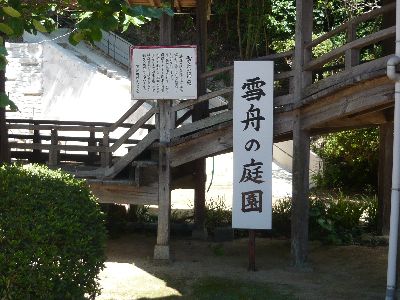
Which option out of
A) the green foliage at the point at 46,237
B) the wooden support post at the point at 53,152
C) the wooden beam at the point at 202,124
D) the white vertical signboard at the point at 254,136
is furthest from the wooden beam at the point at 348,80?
the wooden support post at the point at 53,152

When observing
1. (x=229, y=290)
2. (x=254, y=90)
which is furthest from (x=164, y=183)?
(x=229, y=290)

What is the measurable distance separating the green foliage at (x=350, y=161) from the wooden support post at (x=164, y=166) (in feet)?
24.1

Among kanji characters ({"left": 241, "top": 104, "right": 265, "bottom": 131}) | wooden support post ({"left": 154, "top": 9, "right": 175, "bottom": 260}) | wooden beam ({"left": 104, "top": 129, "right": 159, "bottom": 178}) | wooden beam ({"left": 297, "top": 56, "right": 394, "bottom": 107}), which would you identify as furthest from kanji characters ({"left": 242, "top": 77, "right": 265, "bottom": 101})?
wooden beam ({"left": 104, "top": 129, "right": 159, "bottom": 178})

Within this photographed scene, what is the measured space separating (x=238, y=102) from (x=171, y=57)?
1.26 m

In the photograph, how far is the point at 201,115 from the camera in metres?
11.9

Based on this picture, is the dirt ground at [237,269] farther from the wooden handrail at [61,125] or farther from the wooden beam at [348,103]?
the wooden beam at [348,103]

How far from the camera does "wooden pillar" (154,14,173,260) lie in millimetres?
10492

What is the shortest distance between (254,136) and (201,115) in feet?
7.24

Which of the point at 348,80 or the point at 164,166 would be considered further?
the point at 164,166

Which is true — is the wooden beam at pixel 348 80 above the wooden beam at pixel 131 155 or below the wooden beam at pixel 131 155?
above

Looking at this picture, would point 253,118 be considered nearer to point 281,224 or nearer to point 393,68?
point 393,68

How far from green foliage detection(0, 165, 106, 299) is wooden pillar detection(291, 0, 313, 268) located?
12.9 feet

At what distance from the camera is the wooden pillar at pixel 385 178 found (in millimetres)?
11914

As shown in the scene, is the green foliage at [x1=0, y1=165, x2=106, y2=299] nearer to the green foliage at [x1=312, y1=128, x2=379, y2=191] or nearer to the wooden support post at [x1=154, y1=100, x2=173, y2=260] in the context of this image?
the wooden support post at [x1=154, y1=100, x2=173, y2=260]
